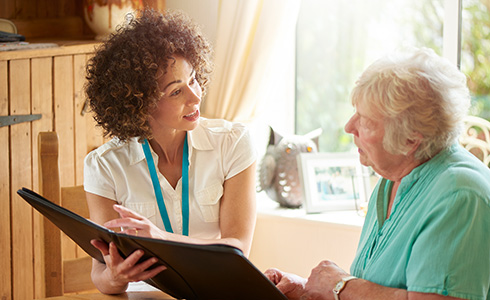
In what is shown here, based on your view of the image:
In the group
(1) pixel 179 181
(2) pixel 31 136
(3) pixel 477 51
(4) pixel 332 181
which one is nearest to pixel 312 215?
(4) pixel 332 181

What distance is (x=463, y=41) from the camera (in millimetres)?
2826

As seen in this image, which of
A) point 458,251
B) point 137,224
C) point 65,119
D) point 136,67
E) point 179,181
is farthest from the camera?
point 65,119

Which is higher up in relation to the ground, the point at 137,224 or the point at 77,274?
the point at 137,224

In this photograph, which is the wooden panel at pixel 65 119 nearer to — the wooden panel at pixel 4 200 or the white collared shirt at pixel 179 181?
the wooden panel at pixel 4 200

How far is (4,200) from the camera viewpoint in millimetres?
2486

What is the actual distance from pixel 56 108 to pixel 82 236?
4.36ft

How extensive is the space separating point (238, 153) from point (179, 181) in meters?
0.20

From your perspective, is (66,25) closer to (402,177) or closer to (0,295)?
(0,295)

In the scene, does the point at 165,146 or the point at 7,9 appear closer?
the point at 165,146

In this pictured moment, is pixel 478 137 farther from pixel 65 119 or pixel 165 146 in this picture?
pixel 65 119

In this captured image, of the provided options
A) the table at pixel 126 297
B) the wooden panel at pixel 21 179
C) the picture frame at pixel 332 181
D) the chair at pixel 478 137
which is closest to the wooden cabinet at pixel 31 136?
the wooden panel at pixel 21 179

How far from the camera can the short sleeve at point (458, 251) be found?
1.15 m

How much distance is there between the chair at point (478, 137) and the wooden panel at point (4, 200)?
1.91m

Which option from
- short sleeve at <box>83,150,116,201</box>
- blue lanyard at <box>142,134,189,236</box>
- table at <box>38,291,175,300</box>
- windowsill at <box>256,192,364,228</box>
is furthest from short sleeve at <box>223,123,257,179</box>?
windowsill at <box>256,192,364,228</box>
